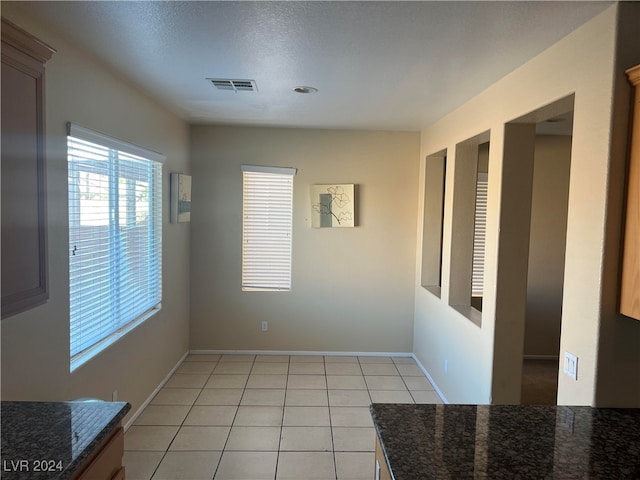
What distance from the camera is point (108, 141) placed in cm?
274

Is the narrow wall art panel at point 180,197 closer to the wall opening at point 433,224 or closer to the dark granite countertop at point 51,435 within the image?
the wall opening at point 433,224

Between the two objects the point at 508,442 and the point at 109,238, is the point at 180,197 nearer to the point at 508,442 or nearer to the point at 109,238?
the point at 109,238

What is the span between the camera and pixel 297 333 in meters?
4.95

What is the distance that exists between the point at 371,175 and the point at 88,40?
3.17m

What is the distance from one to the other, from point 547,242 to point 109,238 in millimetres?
4496

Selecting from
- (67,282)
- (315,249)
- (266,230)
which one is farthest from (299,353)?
(67,282)

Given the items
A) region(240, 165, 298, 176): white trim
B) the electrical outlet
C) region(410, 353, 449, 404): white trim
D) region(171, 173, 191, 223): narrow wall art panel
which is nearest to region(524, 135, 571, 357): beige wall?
region(410, 353, 449, 404): white trim

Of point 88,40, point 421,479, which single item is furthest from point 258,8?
point 421,479

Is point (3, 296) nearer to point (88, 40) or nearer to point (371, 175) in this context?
point (88, 40)

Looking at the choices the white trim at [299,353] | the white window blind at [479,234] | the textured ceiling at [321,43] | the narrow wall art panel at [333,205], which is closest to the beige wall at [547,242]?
the white window blind at [479,234]

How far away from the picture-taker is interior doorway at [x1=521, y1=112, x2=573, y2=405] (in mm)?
4672

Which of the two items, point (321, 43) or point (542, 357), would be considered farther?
point (542, 357)

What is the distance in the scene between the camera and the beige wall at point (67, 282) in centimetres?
197

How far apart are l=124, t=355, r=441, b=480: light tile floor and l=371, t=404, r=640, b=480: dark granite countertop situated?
135 cm
